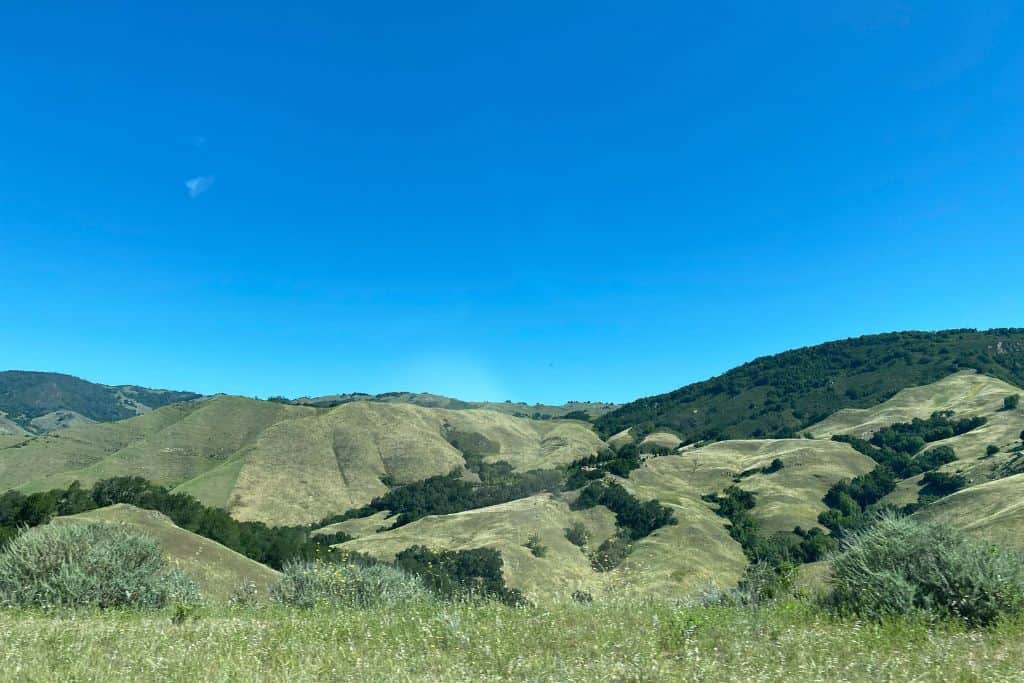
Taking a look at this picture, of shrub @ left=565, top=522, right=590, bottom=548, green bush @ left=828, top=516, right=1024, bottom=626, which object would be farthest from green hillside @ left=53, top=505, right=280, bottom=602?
shrub @ left=565, top=522, right=590, bottom=548

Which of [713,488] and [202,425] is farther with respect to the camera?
[202,425]

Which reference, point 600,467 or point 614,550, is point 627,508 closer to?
point 614,550

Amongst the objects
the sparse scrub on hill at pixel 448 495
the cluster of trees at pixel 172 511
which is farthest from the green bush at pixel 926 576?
the sparse scrub on hill at pixel 448 495

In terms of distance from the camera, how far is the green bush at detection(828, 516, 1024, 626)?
10102 mm

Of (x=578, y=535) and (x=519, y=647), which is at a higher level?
(x=519, y=647)

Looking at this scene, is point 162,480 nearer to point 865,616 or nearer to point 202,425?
point 202,425

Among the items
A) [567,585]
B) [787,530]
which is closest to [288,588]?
[567,585]

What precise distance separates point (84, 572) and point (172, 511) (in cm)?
5664

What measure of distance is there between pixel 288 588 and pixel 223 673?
9855 mm

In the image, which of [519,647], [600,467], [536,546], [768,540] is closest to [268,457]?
[600,467]

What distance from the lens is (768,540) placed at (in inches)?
3610

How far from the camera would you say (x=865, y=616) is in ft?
33.4

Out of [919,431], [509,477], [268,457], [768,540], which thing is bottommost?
[768,540]

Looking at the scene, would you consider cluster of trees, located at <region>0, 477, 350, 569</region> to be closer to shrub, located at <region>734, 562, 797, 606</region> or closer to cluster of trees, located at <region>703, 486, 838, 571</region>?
shrub, located at <region>734, 562, 797, 606</region>
